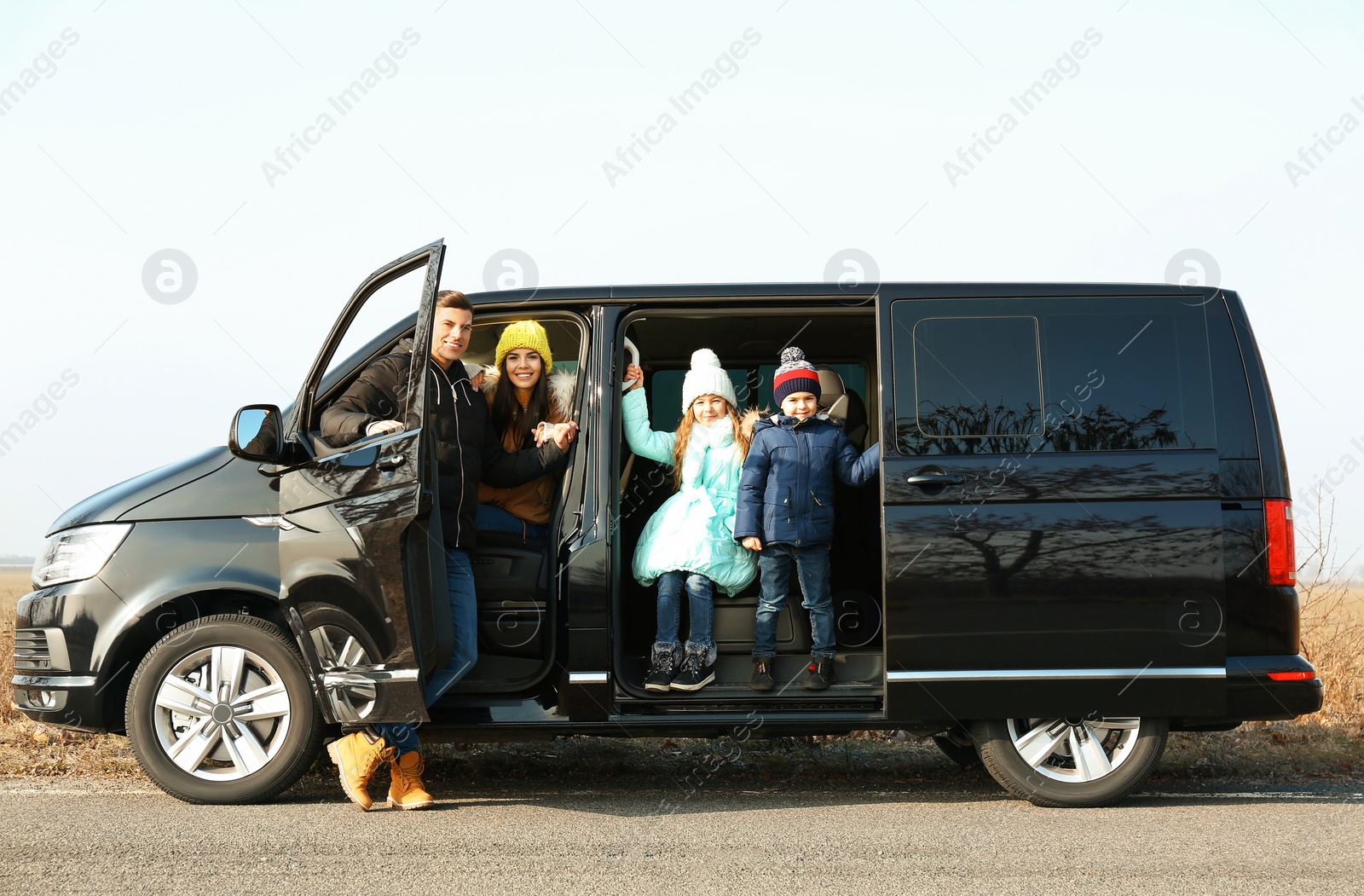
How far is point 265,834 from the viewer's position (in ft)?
12.7

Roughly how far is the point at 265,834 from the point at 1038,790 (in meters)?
3.10

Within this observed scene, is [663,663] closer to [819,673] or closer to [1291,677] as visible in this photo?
[819,673]

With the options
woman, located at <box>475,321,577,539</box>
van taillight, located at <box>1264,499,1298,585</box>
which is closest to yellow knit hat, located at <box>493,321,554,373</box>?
woman, located at <box>475,321,577,539</box>

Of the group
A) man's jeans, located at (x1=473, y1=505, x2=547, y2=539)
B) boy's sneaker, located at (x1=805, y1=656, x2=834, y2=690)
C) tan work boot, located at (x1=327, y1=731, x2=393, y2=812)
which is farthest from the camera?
man's jeans, located at (x1=473, y1=505, x2=547, y2=539)

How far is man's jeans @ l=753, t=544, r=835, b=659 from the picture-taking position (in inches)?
190

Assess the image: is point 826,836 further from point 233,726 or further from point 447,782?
point 233,726

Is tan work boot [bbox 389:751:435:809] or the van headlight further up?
the van headlight

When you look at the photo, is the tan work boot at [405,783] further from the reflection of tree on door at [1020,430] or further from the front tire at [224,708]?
the reflection of tree on door at [1020,430]

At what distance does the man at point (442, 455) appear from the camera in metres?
4.24

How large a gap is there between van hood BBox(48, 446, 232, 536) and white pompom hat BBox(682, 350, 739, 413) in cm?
208

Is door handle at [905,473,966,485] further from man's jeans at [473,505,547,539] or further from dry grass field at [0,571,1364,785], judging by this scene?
dry grass field at [0,571,1364,785]

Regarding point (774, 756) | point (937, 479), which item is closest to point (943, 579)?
point (937, 479)

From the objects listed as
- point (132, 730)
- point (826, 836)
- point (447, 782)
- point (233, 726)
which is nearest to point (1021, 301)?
point (826, 836)

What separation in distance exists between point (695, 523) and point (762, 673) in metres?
0.74
